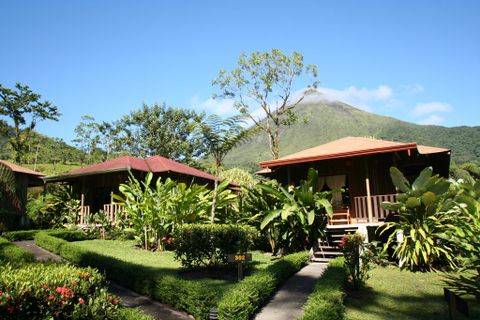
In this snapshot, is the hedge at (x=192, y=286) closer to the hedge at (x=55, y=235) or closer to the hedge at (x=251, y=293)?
the hedge at (x=251, y=293)

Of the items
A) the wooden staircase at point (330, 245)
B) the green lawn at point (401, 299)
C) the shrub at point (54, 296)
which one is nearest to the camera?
the shrub at point (54, 296)

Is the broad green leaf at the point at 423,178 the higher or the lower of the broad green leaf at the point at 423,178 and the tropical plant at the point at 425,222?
the higher

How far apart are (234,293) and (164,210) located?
7.28m

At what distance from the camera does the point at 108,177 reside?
20250 millimetres

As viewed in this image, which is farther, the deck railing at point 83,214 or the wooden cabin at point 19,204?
the deck railing at point 83,214

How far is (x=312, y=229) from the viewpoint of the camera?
12.6 meters

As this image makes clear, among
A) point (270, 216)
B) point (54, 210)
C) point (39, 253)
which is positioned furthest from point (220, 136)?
point (54, 210)

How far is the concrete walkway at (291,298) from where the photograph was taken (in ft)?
22.4

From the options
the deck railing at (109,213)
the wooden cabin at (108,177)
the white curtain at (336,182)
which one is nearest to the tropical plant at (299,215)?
the white curtain at (336,182)

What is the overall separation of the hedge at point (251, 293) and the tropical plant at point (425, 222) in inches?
133

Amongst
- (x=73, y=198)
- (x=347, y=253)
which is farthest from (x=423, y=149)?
(x=73, y=198)

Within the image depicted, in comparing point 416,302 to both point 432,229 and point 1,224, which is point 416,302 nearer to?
point 432,229

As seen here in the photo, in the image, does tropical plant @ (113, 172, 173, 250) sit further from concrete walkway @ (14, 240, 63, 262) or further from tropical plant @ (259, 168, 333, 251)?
tropical plant @ (259, 168, 333, 251)

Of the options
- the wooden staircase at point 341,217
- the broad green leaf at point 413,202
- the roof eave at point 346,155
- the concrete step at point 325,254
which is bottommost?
the concrete step at point 325,254
